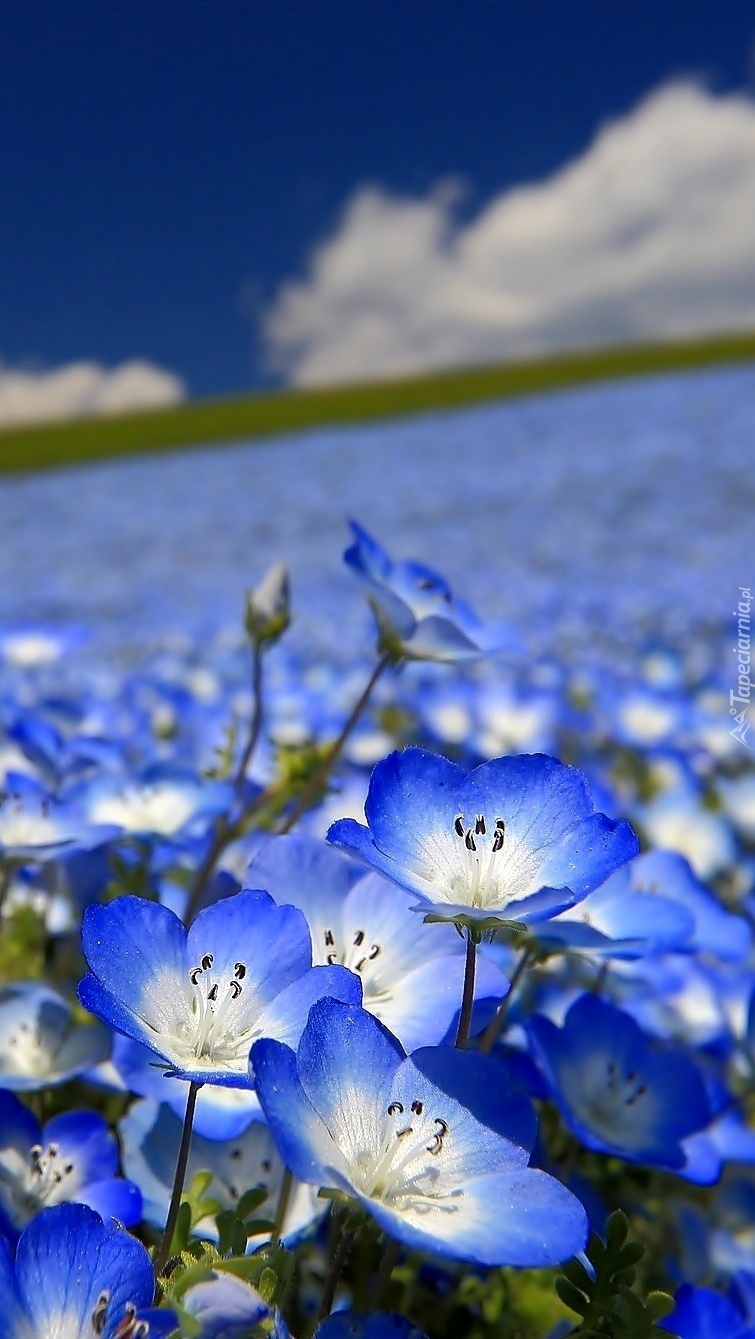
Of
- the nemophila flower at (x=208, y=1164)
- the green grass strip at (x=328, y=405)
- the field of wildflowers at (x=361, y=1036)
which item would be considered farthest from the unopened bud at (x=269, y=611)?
the green grass strip at (x=328, y=405)

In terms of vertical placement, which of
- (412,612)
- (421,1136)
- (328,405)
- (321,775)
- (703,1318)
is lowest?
(703,1318)

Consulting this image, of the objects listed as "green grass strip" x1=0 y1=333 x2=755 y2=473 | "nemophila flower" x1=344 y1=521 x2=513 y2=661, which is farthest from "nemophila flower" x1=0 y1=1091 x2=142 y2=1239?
"green grass strip" x1=0 y1=333 x2=755 y2=473

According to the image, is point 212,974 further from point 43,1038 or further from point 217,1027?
point 43,1038

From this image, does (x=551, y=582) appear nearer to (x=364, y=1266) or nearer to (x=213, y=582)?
(x=213, y=582)

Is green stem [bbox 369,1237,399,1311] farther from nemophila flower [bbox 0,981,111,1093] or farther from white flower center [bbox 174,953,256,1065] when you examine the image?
nemophila flower [bbox 0,981,111,1093]

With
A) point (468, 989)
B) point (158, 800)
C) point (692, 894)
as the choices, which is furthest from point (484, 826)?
point (158, 800)

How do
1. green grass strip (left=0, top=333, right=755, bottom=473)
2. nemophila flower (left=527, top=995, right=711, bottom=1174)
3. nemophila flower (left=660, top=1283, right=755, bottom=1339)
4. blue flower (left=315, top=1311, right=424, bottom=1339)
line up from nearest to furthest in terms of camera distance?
blue flower (left=315, top=1311, right=424, bottom=1339), nemophila flower (left=660, top=1283, right=755, bottom=1339), nemophila flower (left=527, top=995, right=711, bottom=1174), green grass strip (left=0, top=333, right=755, bottom=473)

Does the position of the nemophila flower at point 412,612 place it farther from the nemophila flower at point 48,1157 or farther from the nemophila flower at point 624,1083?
the nemophila flower at point 48,1157
